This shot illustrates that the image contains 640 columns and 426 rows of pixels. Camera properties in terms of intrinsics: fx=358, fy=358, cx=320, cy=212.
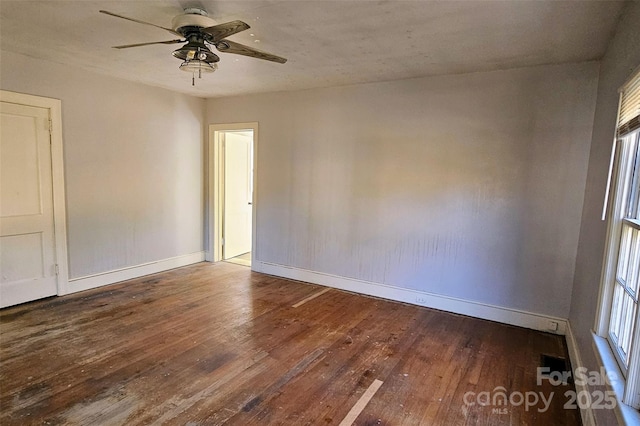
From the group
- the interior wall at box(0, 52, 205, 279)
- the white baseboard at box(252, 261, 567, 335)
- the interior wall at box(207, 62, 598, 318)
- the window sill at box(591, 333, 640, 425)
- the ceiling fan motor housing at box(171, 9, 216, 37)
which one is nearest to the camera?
the window sill at box(591, 333, 640, 425)

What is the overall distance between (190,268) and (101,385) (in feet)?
9.56

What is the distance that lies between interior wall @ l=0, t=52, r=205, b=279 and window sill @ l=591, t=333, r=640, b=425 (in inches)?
187

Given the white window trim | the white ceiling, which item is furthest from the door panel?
the white window trim

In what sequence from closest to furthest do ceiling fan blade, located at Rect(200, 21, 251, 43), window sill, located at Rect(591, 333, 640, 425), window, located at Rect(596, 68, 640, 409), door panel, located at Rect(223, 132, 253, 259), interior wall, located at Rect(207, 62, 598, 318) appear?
window sill, located at Rect(591, 333, 640, 425) → window, located at Rect(596, 68, 640, 409) → ceiling fan blade, located at Rect(200, 21, 251, 43) → interior wall, located at Rect(207, 62, 598, 318) → door panel, located at Rect(223, 132, 253, 259)

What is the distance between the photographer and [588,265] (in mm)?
2635

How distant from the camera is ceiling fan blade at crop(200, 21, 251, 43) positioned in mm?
2031

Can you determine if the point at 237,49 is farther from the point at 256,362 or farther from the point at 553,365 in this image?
the point at 553,365

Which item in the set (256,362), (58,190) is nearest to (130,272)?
(58,190)

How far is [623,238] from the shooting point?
1.95m

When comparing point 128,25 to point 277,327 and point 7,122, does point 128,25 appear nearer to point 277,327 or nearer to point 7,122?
point 7,122

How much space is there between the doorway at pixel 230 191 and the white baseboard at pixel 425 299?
0.73 metres

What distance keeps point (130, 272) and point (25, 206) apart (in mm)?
1407

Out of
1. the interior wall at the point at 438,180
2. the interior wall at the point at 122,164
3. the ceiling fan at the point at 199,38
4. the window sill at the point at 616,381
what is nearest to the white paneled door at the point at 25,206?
the interior wall at the point at 122,164

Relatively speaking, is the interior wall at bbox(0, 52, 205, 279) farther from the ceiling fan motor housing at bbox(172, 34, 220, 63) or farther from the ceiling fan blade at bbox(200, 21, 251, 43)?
the ceiling fan blade at bbox(200, 21, 251, 43)
